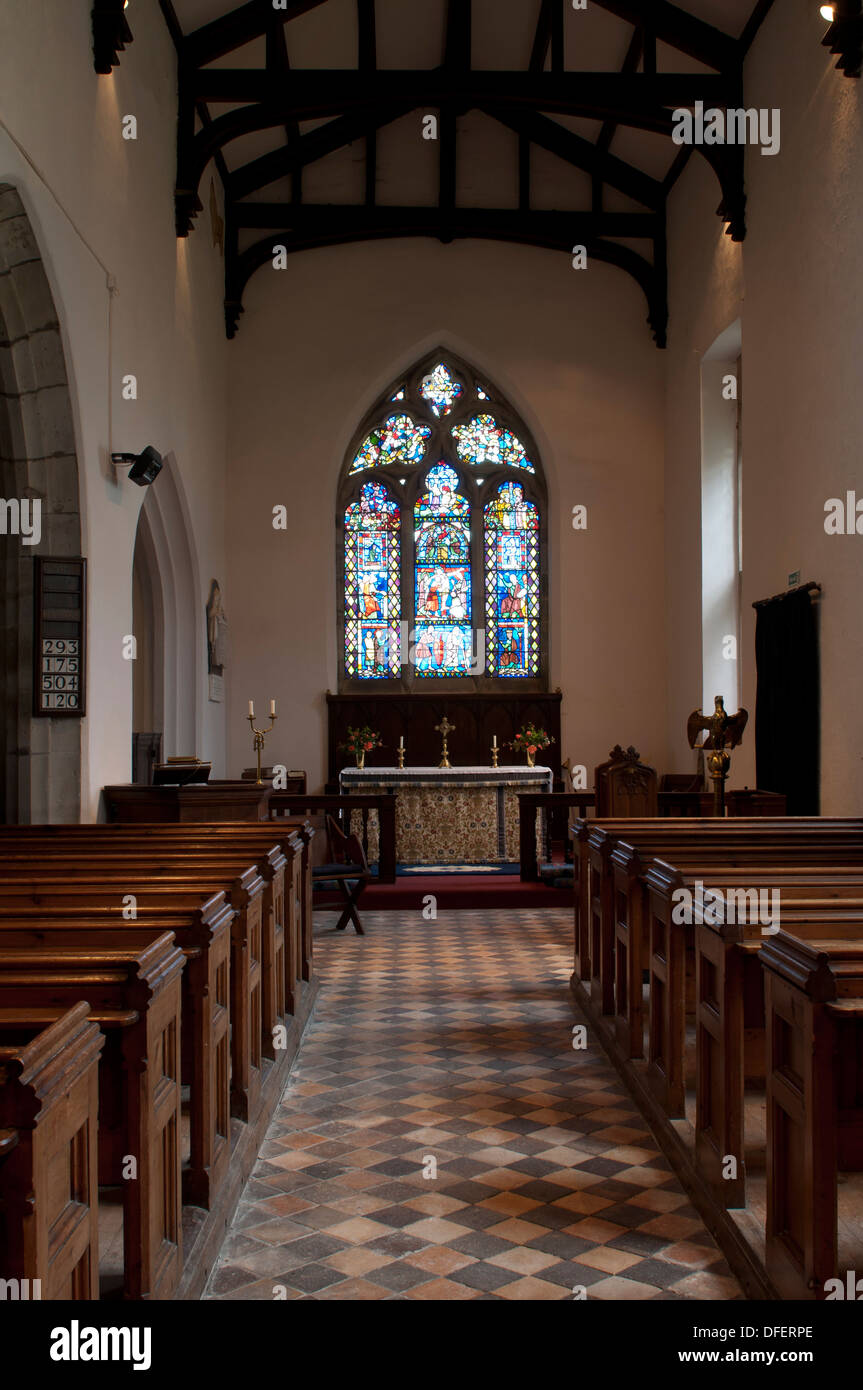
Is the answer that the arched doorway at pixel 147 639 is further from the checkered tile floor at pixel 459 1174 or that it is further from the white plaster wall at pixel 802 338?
the checkered tile floor at pixel 459 1174

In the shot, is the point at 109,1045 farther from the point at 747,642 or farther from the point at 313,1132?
the point at 747,642

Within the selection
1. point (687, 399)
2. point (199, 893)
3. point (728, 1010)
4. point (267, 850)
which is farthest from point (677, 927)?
point (687, 399)

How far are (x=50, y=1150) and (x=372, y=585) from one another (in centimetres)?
1143

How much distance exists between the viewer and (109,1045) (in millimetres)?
2369

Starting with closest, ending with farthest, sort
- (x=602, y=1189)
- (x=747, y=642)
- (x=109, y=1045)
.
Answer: (x=109, y=1045) < (x=602, y=1189) < (x=747, y=642)

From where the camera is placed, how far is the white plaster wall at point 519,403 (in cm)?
1261

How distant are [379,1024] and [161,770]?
2.94m

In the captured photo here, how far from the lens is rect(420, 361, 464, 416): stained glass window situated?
13.1 m

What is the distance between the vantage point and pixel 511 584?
1309cm

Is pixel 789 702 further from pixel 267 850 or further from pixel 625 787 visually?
pixel 267 850

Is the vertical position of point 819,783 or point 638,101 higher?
point 638,101

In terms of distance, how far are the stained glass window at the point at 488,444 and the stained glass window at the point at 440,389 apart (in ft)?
0.88

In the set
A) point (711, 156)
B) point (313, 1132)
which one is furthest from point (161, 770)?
point (711, 156)

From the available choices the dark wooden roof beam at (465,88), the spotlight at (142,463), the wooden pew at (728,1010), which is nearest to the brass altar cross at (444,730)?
the spotlight at (142,463)
